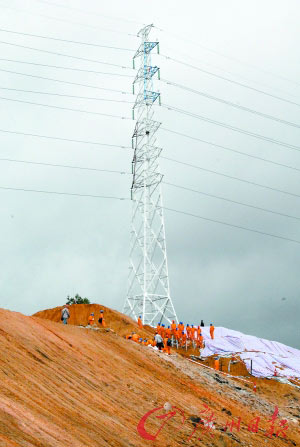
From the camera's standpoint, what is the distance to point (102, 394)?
19750 millimetres

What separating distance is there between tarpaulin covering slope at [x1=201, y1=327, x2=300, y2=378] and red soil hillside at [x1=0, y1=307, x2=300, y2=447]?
7.26 meters

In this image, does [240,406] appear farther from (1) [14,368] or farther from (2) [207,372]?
(1) [14,368]

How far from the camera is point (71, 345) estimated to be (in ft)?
80.2

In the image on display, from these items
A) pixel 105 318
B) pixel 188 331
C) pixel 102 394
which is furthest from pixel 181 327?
pixel 102 394

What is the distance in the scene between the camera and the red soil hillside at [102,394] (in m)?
14.0

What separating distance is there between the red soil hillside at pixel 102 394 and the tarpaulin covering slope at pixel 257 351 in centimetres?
726

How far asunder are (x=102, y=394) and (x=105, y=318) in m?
22.1

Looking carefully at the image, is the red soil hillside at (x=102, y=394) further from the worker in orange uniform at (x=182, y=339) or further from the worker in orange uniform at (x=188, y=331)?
the worker in orange uniform at (x=188, y=331)

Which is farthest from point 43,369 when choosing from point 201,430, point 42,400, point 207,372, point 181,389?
point 207,372

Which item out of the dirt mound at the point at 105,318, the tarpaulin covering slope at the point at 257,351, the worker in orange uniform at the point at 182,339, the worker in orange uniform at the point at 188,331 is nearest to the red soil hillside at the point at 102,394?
the dirt mound at the point at 105,318

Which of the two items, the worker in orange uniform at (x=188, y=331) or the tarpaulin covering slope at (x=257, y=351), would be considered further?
the worker in orange uniform at (x=188, y=331)

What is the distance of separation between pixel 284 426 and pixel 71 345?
1234 cm

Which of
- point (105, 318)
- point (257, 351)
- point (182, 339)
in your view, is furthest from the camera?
point (257, 351)

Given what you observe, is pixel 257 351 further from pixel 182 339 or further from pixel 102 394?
pixel 102 394
